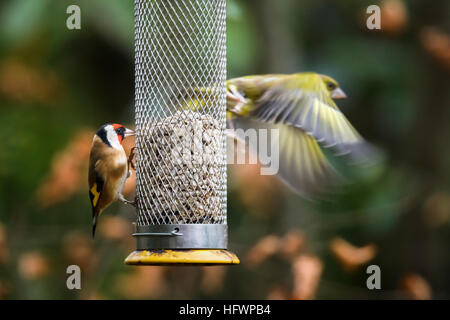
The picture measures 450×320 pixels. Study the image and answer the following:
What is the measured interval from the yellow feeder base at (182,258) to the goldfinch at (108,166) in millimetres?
674

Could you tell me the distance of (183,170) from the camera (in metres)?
5.30

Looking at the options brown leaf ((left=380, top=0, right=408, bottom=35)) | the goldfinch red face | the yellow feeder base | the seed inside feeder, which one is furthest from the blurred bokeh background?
the yellow feeder base

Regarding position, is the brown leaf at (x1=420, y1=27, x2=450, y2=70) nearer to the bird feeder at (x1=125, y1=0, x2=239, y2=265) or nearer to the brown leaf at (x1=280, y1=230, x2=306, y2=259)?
the brown leaf at (x1=280, y1=230, x2=306, y2=259)

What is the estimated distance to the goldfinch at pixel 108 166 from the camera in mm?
5551

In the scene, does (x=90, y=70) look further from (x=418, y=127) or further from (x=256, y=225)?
(x=418, y=127)


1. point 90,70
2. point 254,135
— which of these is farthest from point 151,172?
point 90,70

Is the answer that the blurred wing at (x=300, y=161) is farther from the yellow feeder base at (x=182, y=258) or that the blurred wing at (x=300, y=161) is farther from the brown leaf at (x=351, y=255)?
the yellow feeder base at (x=182, y=258)

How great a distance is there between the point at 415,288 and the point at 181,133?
11.4 ft

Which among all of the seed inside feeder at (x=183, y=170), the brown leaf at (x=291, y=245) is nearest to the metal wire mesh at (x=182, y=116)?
the seed inside feeder at (x=183, y=170)

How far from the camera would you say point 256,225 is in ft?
29.6
